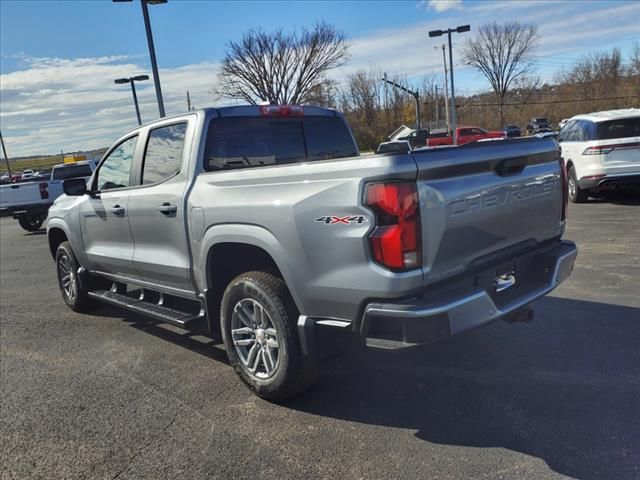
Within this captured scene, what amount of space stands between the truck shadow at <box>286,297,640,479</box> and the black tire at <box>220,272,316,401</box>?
25 centimetres

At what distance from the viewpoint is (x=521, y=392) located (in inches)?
138

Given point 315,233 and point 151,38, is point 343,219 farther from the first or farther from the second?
point 151,38

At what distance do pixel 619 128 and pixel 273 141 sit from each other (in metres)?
8.13

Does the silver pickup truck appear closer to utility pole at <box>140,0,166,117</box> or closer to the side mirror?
the side mirror

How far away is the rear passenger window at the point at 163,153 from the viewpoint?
4270 millimetres

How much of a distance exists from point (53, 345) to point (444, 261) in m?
4.11

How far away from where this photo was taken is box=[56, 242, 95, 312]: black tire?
19.9 feet

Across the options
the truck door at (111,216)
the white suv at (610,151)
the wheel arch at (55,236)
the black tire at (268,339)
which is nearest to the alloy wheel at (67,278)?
the wheel arch at (55,236)

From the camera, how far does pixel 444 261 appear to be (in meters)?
2.94

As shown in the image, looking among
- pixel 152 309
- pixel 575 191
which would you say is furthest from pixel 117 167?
pixel 575 191

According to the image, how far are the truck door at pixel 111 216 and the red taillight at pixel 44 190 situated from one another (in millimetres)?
10768

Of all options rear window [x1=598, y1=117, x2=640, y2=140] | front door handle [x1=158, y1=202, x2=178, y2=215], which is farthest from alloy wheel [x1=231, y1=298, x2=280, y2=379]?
rear window [x1=598, y1=117, x2=640, y2=140]

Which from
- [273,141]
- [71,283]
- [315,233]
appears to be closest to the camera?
[315,233]

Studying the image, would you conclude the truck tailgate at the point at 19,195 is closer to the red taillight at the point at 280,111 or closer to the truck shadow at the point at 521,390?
the truck shadow at the point at 521,390
